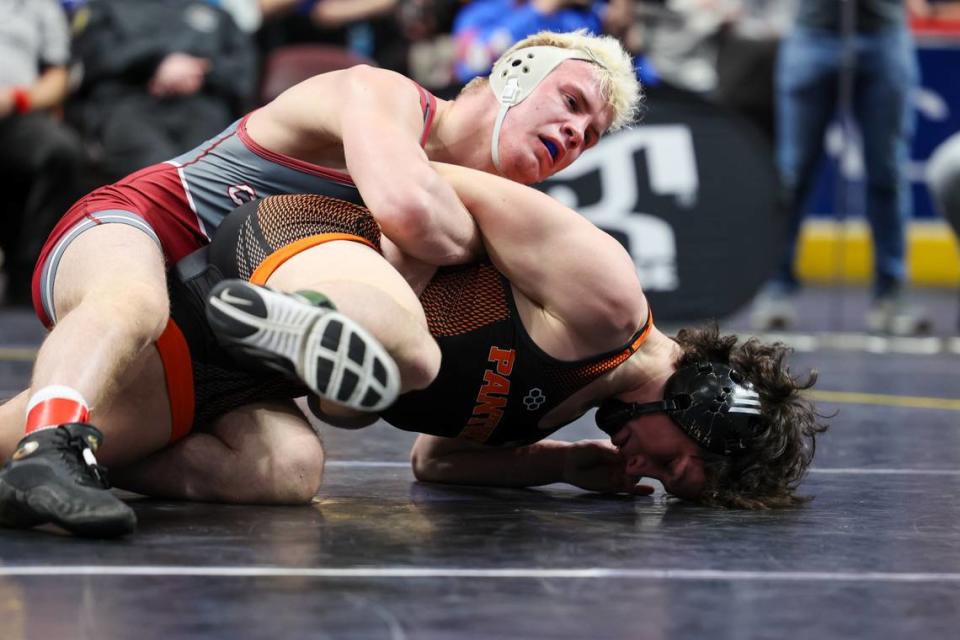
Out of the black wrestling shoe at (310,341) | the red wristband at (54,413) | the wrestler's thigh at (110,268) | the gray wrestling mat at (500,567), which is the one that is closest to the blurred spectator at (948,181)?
the gray wrestling mat at (500,567)

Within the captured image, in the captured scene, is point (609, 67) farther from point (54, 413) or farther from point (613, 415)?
point (54, 413)

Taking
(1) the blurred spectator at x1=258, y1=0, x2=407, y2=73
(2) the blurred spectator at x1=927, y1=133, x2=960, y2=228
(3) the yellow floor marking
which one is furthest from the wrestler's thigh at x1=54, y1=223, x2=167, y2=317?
(1) the blurred spectator at x1=258, y1=0, x2=407, y2=73

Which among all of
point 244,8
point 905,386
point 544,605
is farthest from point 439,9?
point 544,605

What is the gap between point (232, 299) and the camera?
7.88 ft

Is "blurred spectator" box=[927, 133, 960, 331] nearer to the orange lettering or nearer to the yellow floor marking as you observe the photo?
the yellow floor marking

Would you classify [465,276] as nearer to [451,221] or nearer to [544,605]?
[451,221]

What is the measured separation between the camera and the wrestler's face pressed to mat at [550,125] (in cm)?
314

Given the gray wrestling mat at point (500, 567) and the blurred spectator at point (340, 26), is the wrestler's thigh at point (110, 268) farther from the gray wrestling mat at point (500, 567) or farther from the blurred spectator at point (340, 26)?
the blurred spectator at point (340, 26)

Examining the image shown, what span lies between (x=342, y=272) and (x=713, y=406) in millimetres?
759

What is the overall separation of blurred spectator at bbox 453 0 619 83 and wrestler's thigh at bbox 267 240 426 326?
3845 mm

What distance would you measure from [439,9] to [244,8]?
1102 millimetres

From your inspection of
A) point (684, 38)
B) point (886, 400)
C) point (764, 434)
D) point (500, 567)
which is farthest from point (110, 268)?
point (684, 38)

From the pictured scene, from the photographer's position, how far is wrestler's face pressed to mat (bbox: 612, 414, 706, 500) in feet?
9.75

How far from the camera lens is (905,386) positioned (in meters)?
5.25
